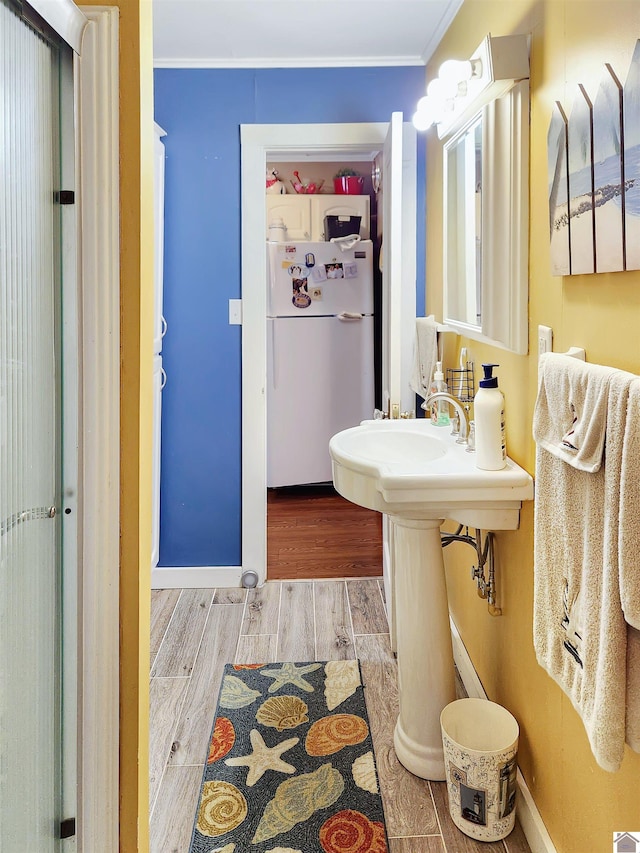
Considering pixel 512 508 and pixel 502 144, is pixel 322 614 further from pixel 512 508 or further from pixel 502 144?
pixel 502 144

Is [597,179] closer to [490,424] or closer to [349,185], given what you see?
[490,424]

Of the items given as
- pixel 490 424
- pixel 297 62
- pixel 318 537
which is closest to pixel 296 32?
pixel 297 62

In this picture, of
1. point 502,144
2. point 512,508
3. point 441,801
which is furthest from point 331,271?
point 441,801

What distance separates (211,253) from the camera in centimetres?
313

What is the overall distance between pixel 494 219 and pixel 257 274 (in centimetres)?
146

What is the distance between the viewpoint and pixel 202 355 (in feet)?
10.5

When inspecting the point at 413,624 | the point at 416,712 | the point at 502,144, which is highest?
the point at 502,144

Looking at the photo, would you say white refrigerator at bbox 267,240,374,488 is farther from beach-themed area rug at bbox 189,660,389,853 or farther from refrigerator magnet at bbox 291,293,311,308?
beach-themed area rug at bbox 189,660,389,853

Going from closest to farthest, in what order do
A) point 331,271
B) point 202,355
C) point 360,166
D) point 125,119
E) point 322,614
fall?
point 125,119, point 322,614, point 202,355, point 331,271, point 360,166

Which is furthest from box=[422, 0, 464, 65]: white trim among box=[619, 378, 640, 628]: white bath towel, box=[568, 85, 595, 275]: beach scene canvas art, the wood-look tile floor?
the wood-look tile floor

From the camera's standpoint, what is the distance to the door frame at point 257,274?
3.06 m

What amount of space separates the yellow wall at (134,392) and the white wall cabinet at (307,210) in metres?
3.49

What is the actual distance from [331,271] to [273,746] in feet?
10.7

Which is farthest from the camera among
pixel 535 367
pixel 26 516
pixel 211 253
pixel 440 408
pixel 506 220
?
pixel 211 253
